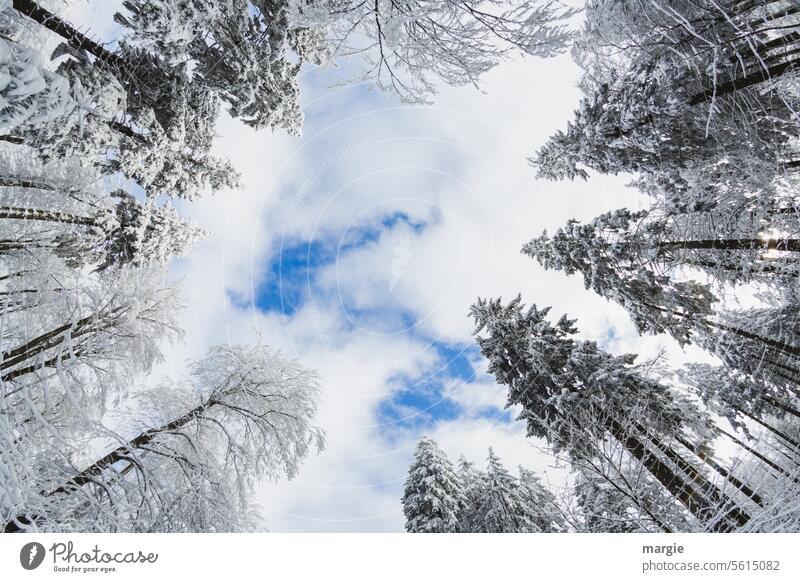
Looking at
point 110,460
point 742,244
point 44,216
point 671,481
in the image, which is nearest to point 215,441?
point 110,460

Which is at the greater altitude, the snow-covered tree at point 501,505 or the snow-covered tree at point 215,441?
the snow-covered tree at point 215,441

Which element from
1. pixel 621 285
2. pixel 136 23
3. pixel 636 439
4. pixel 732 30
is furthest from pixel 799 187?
pixel 136 23

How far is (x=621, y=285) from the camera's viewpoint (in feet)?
24.9

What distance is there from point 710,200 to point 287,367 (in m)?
7.92

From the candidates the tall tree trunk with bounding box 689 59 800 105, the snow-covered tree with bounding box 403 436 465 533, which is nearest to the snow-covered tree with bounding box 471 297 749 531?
the tall tree trunk with bounding box 689 59 800 105

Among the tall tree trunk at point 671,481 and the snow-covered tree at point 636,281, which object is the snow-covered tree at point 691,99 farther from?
the tall tree trunk at point 671,481
